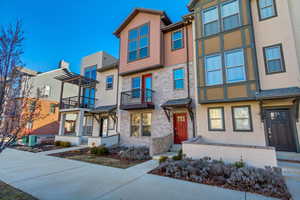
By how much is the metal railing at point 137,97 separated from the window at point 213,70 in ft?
14.3

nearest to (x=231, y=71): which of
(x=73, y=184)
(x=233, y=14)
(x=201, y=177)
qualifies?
(x=233, y=14)

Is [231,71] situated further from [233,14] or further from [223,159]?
[223,159]

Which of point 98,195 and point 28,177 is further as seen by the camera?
point 28,177

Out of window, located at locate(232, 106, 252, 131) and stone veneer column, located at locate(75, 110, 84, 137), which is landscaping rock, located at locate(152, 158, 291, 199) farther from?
stone veneer column, located at locate(75, 110, 84, 137)

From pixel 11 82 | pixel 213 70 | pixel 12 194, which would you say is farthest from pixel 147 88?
pixel 12 194

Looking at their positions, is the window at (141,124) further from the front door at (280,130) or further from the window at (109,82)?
the front door at (280,130)

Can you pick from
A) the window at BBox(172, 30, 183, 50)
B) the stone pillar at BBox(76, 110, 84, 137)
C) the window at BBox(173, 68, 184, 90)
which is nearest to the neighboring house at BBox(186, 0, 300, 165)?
the window at BBox(173, 68, 184, 90)

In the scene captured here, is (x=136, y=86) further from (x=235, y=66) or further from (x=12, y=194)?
(x=12, y=194)

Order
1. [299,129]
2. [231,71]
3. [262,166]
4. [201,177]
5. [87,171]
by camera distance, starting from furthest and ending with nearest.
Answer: [231,71] < [299,129] < [87,171] < [262,166] < [201,177]

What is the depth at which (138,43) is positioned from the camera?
12.6m

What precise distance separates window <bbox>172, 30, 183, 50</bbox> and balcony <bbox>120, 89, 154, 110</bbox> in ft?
13.0

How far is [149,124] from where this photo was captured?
11547 millimetres

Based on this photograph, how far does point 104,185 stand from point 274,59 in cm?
987

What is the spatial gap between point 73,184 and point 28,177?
2129 mm
